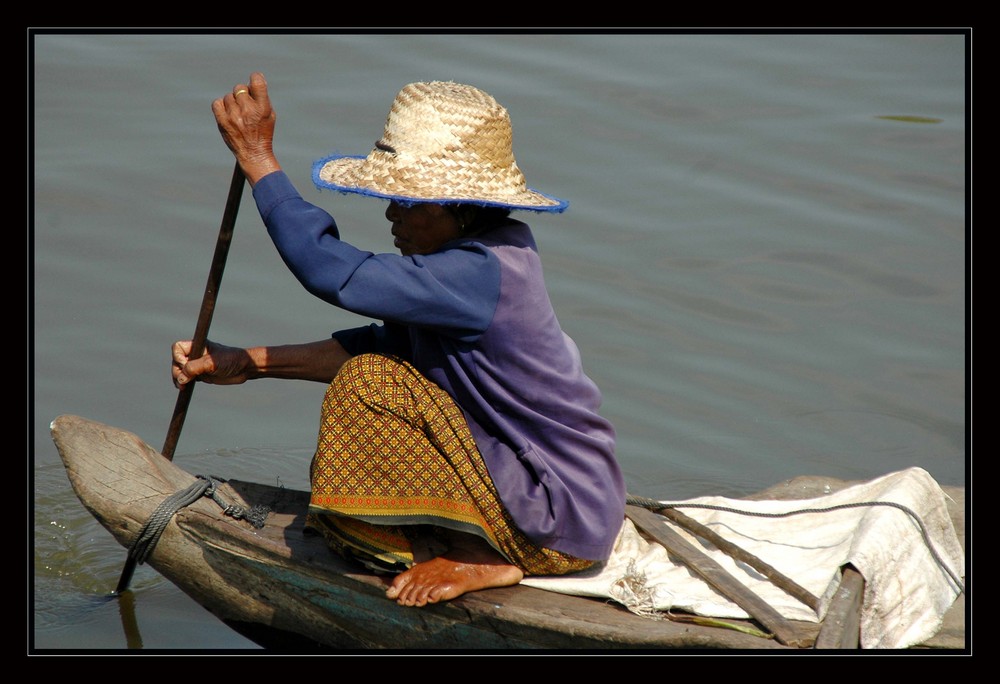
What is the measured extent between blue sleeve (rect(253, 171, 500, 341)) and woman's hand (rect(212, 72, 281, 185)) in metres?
0.05

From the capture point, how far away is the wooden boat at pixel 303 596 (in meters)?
2.71

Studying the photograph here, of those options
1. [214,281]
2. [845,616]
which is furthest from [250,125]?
[845,616]

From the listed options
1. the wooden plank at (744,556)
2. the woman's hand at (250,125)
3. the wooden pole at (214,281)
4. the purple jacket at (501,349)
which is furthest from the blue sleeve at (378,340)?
the wooden plank at (744,556)

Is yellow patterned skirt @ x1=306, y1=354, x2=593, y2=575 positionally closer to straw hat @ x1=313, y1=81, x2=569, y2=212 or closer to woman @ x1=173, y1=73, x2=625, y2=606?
woman @ x1=173, y1=73, x2=625, y2=606

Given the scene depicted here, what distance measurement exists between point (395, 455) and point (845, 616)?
3.61 ft

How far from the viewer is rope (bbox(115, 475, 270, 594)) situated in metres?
3.10

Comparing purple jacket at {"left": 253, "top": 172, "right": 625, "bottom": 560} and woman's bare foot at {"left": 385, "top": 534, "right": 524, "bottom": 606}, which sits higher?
purple jacket at {"left": 253, "top": 172, "right": 625, "bottom": 560}

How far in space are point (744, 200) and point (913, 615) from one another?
3.38m

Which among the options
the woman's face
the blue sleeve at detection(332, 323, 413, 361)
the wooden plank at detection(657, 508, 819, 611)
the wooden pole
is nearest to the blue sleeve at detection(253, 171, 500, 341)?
the woman's face

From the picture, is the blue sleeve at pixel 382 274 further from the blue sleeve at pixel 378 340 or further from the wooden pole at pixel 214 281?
the blue sleeve at pixel 378 340

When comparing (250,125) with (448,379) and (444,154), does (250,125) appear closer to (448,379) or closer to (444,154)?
(444,154)

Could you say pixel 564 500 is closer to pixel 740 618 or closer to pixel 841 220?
pixel 740 618

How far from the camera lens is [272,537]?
3.10 m

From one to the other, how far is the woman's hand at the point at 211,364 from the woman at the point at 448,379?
0.52 meters
